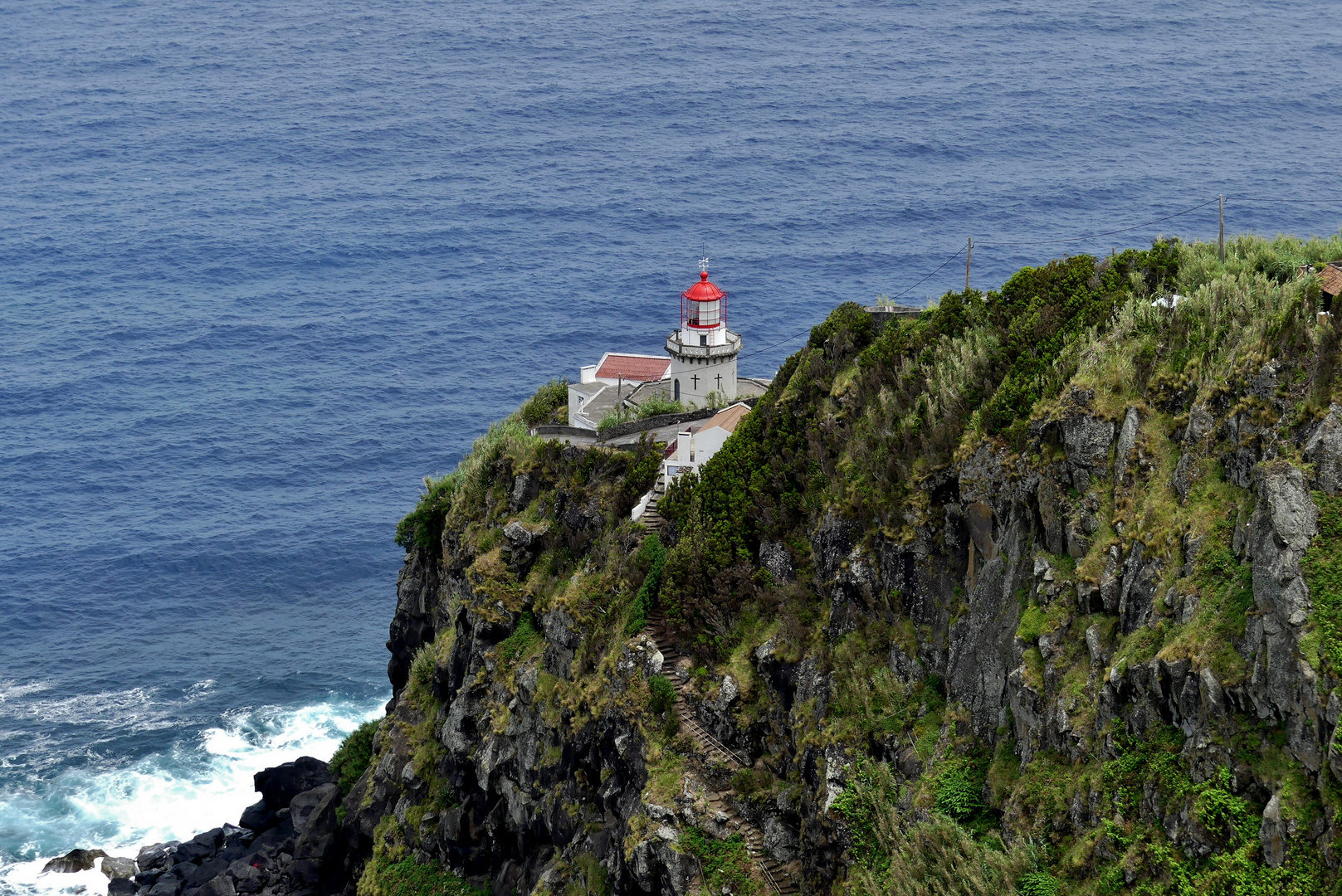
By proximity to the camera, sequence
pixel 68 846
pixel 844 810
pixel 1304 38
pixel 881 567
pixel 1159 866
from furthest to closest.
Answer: pixel 1304 38 < pixel 68 846 < pixel 881 567 < pixel 844 810 < pixel 1159 866

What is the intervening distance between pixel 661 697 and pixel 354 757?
2588 cm

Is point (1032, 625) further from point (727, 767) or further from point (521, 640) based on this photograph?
point (521, 640)

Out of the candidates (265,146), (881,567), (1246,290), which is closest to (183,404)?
(265,146)

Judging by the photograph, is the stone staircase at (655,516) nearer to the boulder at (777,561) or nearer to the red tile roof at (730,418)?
the red tile roof at (730,418)

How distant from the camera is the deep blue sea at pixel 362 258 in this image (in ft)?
294

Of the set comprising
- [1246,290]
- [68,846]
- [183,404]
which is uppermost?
[1246,290]

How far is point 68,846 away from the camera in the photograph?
75375mm

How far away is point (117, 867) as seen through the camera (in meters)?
73.2

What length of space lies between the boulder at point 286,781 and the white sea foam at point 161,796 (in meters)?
2.52

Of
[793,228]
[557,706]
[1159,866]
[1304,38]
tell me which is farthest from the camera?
[1304,38]

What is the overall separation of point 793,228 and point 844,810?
334 ft

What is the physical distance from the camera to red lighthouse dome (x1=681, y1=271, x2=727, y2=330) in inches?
2881

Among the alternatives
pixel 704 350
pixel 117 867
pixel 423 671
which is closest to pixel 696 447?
pixel 704 350

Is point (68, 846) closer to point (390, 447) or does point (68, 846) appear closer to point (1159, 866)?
point (390, 447)
